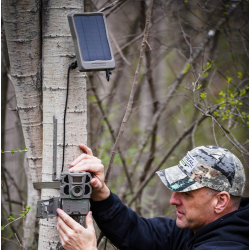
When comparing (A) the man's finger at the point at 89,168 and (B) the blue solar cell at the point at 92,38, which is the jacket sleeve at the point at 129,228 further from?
(B) the blue solar cell at the point at 92,38

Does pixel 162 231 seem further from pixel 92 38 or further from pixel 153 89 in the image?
pixel 153 89

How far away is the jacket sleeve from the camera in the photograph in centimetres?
194

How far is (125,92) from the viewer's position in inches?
266

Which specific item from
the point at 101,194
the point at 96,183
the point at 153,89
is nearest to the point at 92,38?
the point at 96,183

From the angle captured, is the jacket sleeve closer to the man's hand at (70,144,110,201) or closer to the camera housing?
the man's hand at (70,144,110,201)

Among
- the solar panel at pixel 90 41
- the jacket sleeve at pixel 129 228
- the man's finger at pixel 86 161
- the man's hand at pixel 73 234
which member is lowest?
the jacket sleeve at pixel 129 228

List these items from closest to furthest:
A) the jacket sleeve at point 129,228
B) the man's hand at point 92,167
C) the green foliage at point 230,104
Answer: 1. the man's hand at point 92,167
2. the jacket sleeve at point 129,228
3. the green foliage at point 230,104

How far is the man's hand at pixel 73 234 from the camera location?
162cm

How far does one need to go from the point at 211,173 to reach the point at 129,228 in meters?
0.71

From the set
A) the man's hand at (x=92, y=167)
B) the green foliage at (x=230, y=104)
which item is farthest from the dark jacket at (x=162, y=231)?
the green foliage at (x=230, y=104)

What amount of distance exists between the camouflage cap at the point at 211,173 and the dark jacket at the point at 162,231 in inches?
6.9

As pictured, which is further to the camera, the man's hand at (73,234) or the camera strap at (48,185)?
the camera strap at (48,185)

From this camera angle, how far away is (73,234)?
162 cm

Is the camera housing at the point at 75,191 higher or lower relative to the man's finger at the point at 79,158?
lower
